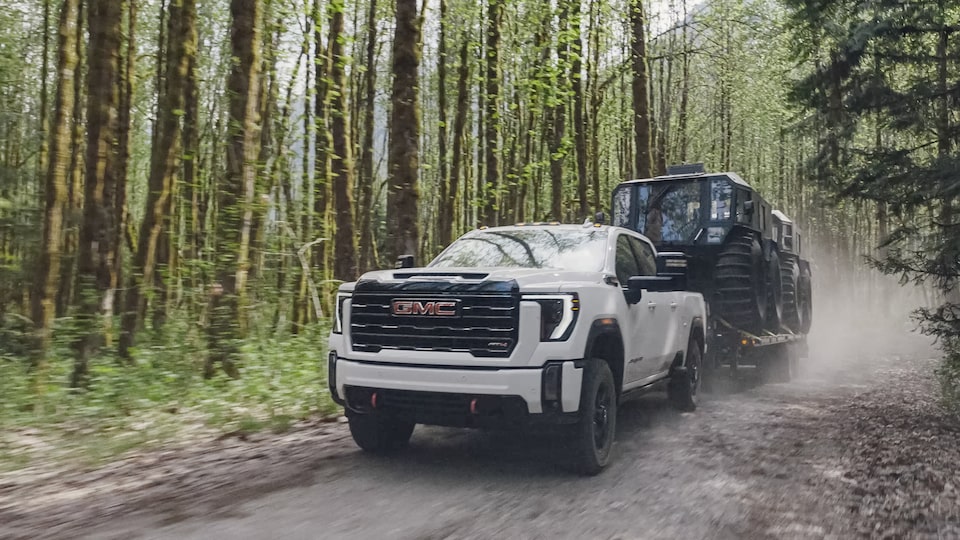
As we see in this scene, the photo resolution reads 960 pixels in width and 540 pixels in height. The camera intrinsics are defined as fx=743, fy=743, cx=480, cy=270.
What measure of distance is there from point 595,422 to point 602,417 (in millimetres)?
132

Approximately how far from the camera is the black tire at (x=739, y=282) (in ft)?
35.4

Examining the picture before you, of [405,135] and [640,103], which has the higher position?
[640,103]

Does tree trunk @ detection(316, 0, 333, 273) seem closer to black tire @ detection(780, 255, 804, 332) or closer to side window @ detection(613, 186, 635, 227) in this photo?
side window @ detection(613, 186, 635, 227)

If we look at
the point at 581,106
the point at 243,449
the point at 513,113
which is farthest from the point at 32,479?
the point at 513,113

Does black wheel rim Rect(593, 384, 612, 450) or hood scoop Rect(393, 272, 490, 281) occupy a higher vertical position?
hood scoop Rect(393, 272, 490, 281)

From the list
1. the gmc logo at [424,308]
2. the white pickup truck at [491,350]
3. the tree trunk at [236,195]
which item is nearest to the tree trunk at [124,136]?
the tree trunk at [236,195]

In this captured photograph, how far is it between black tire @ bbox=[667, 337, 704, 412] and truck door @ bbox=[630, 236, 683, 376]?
45 centimetres

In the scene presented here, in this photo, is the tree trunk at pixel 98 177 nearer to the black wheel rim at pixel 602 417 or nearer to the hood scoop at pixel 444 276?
the hood scoop at pixel 444 276

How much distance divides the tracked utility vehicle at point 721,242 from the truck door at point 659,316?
2235 millimetres

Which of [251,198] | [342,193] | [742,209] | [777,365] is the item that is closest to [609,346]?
[251,198]

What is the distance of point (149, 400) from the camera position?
24.7ft

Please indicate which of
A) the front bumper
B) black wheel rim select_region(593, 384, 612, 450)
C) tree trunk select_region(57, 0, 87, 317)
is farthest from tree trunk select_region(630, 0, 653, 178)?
the front bumper

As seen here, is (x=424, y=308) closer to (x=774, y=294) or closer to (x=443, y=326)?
(x=443, y=326)

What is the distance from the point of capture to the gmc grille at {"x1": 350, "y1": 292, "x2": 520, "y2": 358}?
17.6 ft
